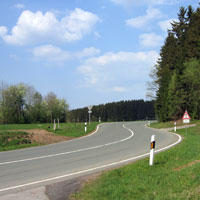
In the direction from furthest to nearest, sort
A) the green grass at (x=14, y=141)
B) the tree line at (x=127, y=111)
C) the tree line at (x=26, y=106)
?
the tree line at (x=127, y=111), the tree line at (x=26, y=106), the green grass at (x=14, y=141)

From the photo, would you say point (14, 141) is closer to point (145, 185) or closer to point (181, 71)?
point (145, 185)

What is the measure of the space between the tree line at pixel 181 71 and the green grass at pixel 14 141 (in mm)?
27566

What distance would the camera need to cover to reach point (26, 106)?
245 ft

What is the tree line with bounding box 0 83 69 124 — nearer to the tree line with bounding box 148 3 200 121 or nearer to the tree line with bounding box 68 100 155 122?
the tree line with bounding box 68 100 155 122

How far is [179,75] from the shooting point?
45.3 m

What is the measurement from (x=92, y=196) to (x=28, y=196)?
1.51 m

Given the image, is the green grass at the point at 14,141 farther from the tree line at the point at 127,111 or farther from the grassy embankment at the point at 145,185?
the tree line at the point at 127,111

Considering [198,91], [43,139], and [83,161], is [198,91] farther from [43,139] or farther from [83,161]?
[83,161]

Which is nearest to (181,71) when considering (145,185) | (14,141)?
(14,141)

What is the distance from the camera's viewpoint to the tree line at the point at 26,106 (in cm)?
6825

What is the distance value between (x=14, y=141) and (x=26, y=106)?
57.8m

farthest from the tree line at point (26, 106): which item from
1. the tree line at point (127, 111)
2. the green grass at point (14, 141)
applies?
the green grass at point (14, 141)

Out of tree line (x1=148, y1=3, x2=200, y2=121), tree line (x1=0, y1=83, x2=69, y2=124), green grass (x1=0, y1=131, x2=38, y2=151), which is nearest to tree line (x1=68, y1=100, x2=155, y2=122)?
tree line (x1=0, y1=83, x2=69, y2=124)

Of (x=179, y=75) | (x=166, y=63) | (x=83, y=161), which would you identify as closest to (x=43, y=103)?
(x=166, y=63)
